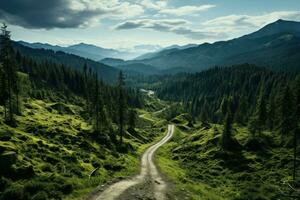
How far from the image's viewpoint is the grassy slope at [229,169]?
4306 cm

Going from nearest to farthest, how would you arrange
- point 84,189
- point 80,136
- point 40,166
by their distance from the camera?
point 84,189 < point 40,166 < point 80,136

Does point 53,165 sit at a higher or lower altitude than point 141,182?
higher

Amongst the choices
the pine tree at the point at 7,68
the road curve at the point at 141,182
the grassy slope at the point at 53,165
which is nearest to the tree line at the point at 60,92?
the pine tree at the point at 7,68

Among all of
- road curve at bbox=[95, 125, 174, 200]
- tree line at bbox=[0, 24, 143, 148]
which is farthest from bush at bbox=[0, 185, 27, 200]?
tree line at bbox=[0, 24, 143, 148]

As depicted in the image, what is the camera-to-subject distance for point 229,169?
220 feet

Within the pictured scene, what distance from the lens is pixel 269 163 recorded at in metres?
66.8

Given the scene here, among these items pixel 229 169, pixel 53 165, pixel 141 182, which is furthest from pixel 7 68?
pixel 229 169

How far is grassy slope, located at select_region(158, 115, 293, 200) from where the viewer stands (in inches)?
1695

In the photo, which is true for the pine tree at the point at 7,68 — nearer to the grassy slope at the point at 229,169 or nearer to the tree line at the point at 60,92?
the tree line at the point at 60,92

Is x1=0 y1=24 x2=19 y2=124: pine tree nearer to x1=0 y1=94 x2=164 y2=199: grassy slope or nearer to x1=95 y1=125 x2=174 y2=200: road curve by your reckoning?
x1=0 y1=94 x2=164 y2=199: grassy slope

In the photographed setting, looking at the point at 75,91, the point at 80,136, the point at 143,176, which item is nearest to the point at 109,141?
the point at 80,136

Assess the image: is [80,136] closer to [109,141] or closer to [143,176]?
[109,141]

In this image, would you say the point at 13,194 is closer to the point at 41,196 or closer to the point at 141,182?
the point at 41,196

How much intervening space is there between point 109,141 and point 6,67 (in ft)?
92.5
